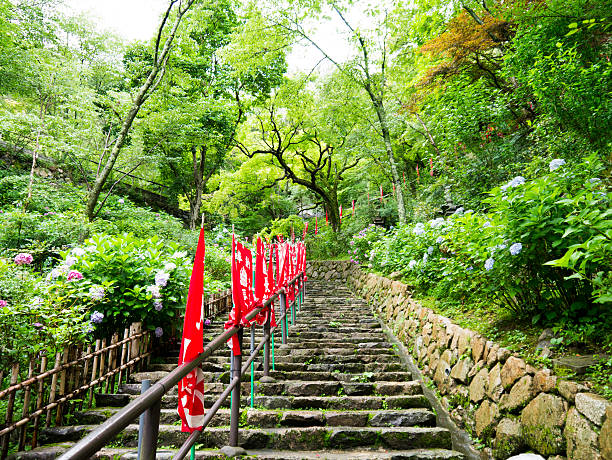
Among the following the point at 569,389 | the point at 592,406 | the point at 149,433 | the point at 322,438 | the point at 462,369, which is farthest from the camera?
the point at 462,369

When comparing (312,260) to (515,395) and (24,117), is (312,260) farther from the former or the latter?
(515,395)

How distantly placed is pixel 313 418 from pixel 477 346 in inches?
64.5

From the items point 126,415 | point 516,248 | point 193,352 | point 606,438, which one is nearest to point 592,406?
point 606,438

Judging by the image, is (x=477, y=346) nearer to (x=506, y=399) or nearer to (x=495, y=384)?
(x=495, y=384)

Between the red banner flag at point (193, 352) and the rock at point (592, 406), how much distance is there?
2.06 metres

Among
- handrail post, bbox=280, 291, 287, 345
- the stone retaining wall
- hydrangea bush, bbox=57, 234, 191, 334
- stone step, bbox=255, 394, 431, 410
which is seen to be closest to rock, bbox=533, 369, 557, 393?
the stone retaining wall

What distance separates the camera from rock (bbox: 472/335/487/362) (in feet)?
9.30

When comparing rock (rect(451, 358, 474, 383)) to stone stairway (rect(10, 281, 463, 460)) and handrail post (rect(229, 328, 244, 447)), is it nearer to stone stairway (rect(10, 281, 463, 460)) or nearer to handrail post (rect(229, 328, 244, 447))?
stone stairway (rect(10, 281, 463, 460))

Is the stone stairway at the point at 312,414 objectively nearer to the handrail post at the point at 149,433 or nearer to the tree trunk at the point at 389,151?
the handrail post at the point at 149,433

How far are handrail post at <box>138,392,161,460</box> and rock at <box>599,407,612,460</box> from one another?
212 cm

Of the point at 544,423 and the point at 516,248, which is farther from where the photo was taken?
the point at 516,248

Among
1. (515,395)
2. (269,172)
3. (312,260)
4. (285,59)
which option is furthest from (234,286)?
(285,59)

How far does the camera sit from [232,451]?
235 cm

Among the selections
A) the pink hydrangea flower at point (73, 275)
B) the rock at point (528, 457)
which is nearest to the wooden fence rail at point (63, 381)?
the pink hydrangea flower at point (73, 275)
